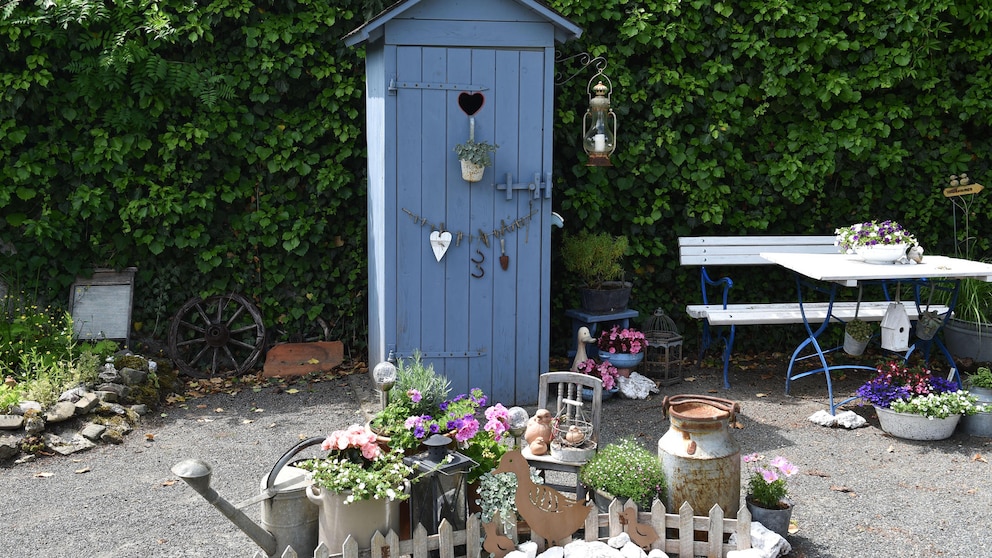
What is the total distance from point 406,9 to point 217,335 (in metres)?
2.90

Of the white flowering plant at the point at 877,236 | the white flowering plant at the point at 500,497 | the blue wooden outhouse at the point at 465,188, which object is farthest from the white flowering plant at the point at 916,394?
the white flowering plant at the point at 500,497

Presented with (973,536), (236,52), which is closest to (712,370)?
(973,536)

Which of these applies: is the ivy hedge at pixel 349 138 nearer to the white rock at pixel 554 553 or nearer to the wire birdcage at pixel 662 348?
the wire birdcage at pixel 662 348

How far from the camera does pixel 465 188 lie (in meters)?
6.18

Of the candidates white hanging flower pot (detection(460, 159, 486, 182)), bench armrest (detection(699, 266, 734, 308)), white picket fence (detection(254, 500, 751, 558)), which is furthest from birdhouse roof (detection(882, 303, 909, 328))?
white hanging flower pot (detection(460, 159, 486, 182))

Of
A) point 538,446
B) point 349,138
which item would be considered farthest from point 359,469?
point 349,138

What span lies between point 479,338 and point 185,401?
212cm

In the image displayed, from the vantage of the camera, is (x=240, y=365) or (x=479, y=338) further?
→ (x=240, y=365)

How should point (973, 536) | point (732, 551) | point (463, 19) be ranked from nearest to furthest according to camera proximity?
point (732, 551) → point (973, 536) → point (463, 19)

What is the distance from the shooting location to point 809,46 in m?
7.31

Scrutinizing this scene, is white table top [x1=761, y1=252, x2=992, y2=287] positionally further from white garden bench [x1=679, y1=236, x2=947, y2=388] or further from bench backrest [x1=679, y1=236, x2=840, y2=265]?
bench backrest [x1=679, y1=236, x2=840, y2=265]

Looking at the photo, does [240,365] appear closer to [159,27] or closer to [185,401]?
[185,401]

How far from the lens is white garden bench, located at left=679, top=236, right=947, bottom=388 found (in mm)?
6938

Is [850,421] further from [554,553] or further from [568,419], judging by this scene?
[554,553]
